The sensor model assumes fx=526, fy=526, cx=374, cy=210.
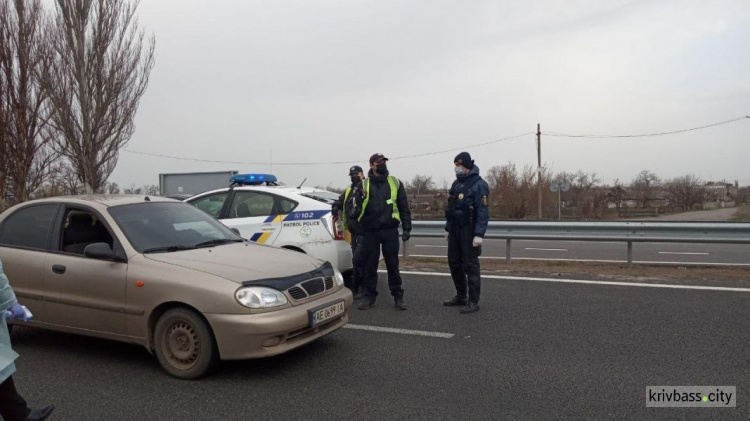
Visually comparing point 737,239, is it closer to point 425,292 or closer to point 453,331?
point 425,292

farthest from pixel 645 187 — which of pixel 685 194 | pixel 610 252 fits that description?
pixel 610 252

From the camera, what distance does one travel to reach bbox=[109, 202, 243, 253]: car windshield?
4.70m

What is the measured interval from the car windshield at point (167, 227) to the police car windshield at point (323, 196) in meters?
1.91

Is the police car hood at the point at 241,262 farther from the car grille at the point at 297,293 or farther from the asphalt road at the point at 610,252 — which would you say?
the asphalt road at the point at 610,252

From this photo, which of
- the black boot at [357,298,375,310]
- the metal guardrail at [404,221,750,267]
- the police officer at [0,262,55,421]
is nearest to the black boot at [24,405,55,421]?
the police officer at [0,262,55,421]

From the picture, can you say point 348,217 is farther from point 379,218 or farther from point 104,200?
point 104,200

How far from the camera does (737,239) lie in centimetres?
927

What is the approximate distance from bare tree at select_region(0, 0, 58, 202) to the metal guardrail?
11.3m

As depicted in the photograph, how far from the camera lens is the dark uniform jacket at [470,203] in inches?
246

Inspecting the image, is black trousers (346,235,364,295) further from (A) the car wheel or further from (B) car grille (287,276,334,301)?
(A) the car wheel

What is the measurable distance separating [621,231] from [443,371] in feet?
23.2

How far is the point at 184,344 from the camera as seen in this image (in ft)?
13.8

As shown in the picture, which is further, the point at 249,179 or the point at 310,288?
the point at 249,179

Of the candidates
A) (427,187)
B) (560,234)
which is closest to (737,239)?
(560,234)
